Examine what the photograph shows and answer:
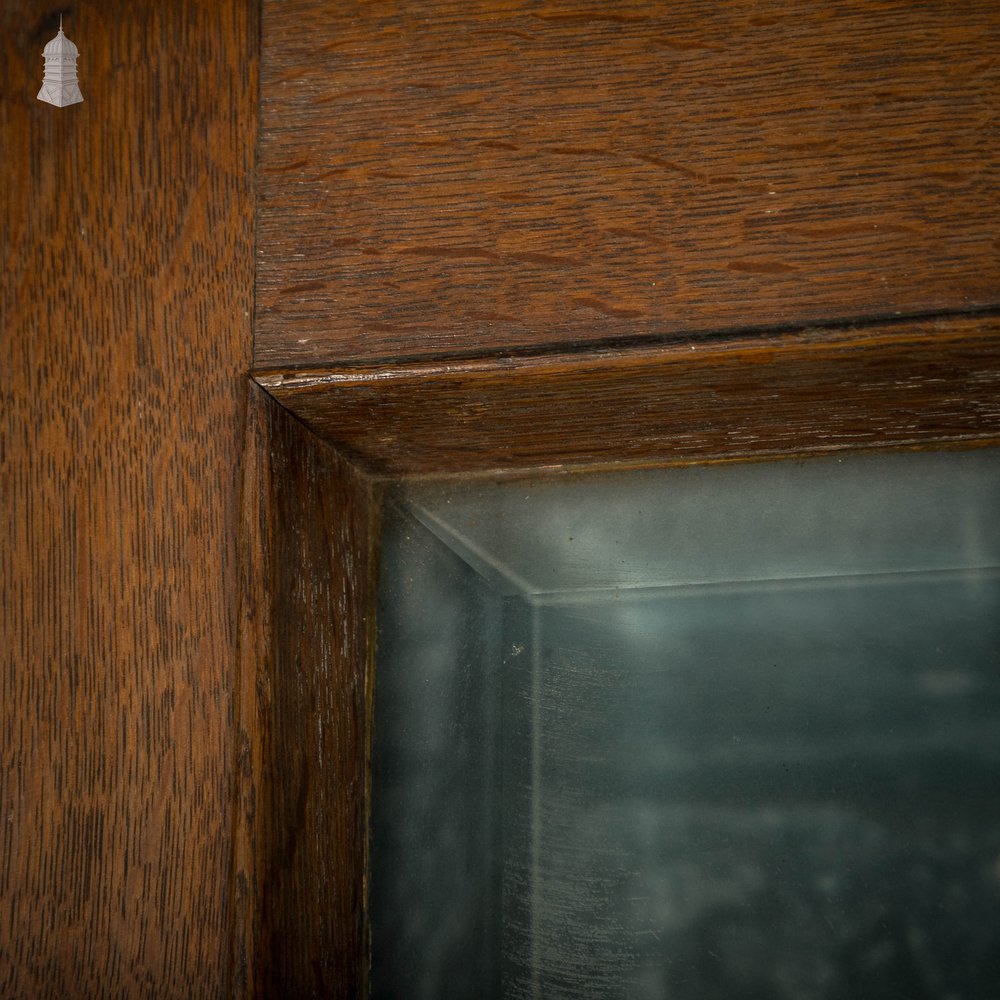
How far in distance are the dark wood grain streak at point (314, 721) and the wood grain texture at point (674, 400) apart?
0.05m

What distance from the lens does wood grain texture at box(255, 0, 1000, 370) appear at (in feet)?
2.14

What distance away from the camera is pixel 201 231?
743mm

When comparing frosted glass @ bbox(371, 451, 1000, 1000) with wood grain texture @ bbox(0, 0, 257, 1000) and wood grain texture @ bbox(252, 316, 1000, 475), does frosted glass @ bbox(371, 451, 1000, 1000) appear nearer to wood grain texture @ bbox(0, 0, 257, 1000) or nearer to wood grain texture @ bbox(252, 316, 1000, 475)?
wood grain texture @ bbox(252, 316, 1000, 475)

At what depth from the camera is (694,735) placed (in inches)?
30.1

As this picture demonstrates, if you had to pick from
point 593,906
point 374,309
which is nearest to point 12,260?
point 374,309

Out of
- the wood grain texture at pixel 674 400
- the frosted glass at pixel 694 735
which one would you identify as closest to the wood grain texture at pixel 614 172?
the wood grain texture at pixel 674 400

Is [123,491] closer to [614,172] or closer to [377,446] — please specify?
[377,446]

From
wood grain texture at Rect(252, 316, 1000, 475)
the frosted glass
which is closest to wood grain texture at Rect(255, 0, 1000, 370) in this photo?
wood grain texture at Rect(252, 316, 1000, 475)

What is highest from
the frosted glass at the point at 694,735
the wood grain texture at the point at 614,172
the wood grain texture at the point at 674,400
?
the wood grain texture at the point at 614,172

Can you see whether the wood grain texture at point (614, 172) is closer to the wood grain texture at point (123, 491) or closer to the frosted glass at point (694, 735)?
the wood grain texture at point (123, 491)

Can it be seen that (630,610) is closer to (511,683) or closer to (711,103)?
(511,683)

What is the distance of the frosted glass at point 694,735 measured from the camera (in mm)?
722

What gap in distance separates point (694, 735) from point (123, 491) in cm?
45

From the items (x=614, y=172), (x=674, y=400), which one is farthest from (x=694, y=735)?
(x=614, y=172)
